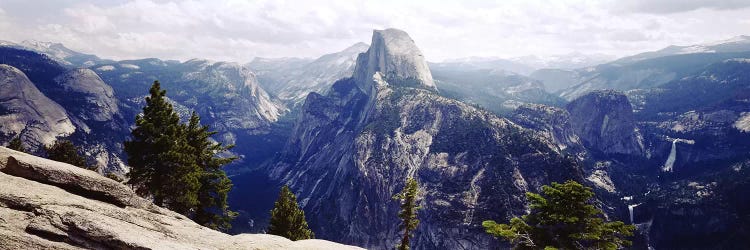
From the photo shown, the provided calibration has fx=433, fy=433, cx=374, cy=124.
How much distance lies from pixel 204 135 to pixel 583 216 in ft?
150

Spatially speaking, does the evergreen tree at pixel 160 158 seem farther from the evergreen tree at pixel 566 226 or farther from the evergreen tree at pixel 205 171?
the evergreen tree at pixel 566 226

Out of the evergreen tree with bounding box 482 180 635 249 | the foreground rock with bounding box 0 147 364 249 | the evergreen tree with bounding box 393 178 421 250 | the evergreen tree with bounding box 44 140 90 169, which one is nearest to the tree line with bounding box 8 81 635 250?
the evergreen tree with bounding box 482 180 635 249

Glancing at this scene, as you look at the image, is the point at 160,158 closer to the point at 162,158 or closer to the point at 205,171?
the point at 162,158

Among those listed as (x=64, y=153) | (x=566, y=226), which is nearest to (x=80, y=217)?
(x=566, y=226)

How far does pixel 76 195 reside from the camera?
25500 mm

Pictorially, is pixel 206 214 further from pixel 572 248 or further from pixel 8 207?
pixel 572 248

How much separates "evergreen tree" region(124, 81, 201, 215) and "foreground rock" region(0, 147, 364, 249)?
20280 mm

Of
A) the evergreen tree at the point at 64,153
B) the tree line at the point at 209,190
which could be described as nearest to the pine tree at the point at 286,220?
the tree line at the point at 209,190

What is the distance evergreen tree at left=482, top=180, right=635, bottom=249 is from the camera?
33.6 m

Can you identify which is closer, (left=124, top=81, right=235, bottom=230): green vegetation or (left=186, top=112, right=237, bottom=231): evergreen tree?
(left=124, top=81, right=235, bottom=230): green vegetation

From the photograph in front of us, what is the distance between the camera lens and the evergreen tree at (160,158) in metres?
48.7

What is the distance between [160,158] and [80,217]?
27.1 m

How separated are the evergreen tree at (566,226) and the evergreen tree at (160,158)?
34.0 meters

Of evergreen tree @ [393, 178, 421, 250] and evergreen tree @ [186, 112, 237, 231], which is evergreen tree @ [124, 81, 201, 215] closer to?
evergreen tree @ [186, 112, 237, 231]
